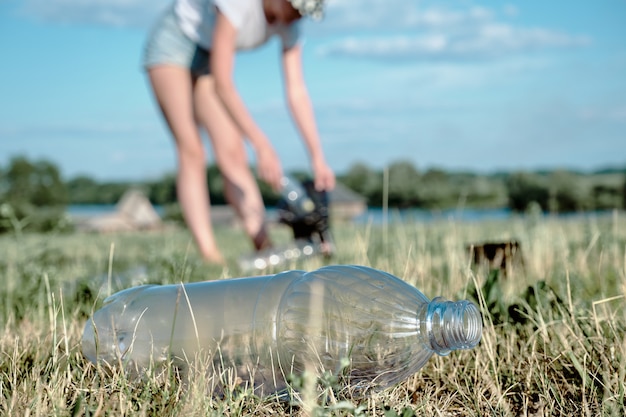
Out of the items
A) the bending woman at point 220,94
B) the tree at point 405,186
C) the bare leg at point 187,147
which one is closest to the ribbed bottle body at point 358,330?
the bending woman at point 220,94

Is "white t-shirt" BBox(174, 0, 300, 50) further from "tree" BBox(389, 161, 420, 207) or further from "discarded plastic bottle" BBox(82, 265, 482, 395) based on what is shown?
"tree" BBox(389, 161, 420, 207)

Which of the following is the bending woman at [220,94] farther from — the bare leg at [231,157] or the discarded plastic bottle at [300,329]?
the discarded plastic bottle at [300,329]

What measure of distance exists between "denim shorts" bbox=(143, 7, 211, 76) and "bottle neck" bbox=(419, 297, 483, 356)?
361 centimetres

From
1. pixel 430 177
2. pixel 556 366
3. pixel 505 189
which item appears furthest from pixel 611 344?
pixel 430 177

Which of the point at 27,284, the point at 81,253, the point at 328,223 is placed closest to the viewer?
the point at 27,284

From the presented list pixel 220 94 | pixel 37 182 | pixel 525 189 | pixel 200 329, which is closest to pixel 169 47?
pixel 220 94

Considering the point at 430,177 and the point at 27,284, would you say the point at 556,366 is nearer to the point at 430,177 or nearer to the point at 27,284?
the point at 27,284

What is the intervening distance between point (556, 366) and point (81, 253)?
4.32 metres

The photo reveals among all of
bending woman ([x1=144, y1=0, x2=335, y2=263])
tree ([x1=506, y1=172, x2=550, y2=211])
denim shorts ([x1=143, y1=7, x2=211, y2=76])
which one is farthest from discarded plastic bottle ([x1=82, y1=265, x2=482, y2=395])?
tree ([x1=506, y1=172, x2=550, y2=211])

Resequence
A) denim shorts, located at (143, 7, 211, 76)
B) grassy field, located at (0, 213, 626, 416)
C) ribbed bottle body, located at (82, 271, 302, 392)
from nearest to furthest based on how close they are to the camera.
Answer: grassy field, located at (0, 213, 626, 416)
ribbed bottle body, located at (82, 271, 302, 392)
denim shorts, located at (143, 7, 211, 76)

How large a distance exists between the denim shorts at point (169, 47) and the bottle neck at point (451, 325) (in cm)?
361

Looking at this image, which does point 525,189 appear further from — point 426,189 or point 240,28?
point 240,28

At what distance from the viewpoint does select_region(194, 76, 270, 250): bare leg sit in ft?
16.4

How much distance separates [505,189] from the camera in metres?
12.3
